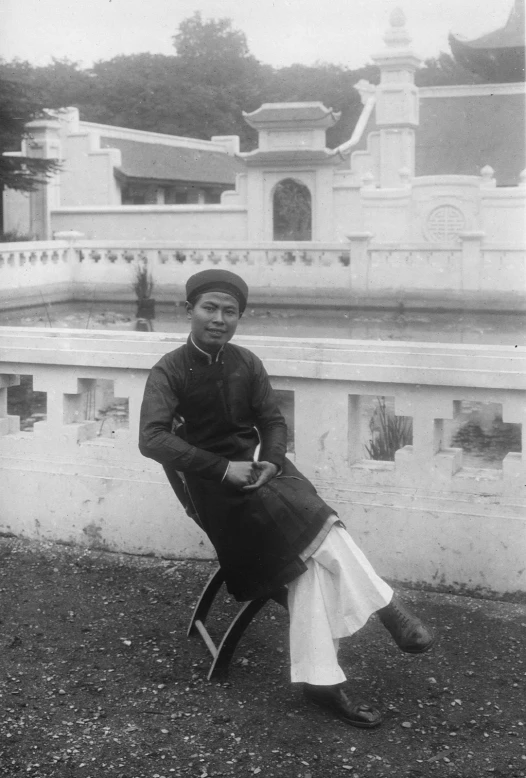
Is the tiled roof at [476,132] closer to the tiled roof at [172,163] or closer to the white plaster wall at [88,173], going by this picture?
the tiled roof at [172,163]

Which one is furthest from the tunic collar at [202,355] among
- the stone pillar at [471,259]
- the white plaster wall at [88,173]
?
the white plaster wall at [88,173]

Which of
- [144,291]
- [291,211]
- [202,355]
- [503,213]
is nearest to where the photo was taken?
[202,355]

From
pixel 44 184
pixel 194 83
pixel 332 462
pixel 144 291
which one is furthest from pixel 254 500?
pixel 44 184

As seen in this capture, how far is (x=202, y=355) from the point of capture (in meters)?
2.93

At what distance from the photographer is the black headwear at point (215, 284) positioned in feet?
9.36

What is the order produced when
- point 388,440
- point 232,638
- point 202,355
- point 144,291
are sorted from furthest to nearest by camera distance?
point 144,291
point 388,440
point 202,355
point 232,638

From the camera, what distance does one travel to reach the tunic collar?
9.59 ft

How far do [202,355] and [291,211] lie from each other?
24.6m

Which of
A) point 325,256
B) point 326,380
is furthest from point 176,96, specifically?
point 326,380

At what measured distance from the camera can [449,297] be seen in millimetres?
19516

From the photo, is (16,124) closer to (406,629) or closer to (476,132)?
(476,132)

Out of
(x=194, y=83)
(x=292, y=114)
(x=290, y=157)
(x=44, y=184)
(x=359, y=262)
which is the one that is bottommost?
(x=359, y=262)

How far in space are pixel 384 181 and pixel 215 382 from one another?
81.4ft

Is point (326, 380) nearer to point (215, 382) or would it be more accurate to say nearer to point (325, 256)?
point (215, 382)
